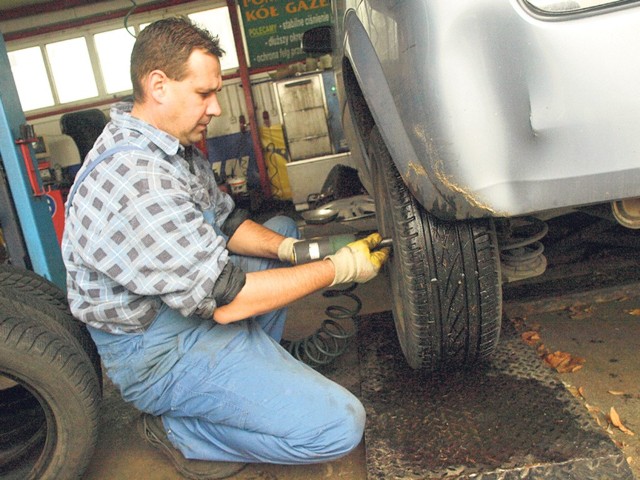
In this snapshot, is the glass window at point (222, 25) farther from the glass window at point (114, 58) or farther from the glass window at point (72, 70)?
the glass window at point (72, 70)

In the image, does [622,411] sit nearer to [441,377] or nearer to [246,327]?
[441,377]

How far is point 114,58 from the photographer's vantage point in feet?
27.4

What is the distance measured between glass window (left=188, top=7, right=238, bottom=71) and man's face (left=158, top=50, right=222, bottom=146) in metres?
6.90

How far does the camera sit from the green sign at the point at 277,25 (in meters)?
7.64

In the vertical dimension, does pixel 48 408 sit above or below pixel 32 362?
below

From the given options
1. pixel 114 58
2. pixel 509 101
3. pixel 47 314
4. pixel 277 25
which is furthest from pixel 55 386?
pixel 114 58

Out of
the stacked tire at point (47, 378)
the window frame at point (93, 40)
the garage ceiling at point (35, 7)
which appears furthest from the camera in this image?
the window frame at point (93, 40)

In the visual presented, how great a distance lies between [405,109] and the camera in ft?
3.53

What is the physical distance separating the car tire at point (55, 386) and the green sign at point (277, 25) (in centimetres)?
691

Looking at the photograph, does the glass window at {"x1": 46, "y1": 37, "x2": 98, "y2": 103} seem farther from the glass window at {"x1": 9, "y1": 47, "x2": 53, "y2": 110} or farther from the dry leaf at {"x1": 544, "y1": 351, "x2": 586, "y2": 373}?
the dry leaf at {"x1": 544, "y1": 351, "x2": 586, "y2": 373}

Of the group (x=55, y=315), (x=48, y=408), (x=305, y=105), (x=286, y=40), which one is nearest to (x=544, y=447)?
(x=48, y=408)

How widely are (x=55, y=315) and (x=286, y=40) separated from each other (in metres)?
6.92

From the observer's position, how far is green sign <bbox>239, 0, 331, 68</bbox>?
25.1ft

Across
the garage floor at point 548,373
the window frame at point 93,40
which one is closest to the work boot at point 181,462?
the garage floor at point 548,373
